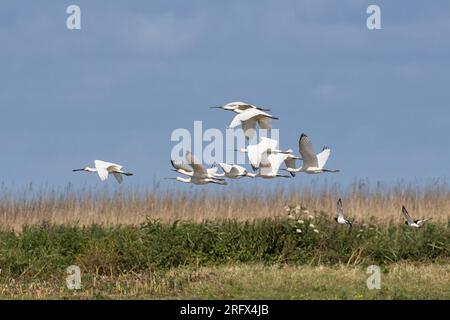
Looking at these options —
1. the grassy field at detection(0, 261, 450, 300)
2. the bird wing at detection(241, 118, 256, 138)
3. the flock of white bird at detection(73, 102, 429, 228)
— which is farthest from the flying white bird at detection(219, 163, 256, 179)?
the grassy field at detection(0, 261, 450, 300)

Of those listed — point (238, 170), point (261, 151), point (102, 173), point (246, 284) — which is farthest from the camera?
point (102, 173)

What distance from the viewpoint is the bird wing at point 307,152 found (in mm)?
12516

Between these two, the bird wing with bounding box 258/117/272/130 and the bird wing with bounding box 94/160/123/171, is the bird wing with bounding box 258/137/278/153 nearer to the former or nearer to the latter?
the bird wing with bounding box 258/117/272/130

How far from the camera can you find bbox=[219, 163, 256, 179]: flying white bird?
13.6m

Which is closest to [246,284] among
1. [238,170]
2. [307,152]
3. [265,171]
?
[307,152]

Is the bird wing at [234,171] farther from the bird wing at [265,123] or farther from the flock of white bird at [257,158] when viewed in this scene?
the bird wing at [265,123]

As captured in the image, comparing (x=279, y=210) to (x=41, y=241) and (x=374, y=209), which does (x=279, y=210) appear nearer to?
(x=374, y=209)

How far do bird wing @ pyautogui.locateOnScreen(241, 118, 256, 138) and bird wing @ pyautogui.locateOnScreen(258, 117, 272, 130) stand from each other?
0.08m

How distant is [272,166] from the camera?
13.1m

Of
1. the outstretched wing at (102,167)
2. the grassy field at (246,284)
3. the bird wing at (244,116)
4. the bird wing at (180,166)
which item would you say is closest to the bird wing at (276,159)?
the bird wing at (244,116)

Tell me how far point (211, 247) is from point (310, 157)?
170cm

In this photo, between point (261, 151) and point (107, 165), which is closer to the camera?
point (261, 151)

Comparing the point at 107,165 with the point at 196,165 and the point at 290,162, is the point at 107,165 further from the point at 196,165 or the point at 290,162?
the point at 290,162
